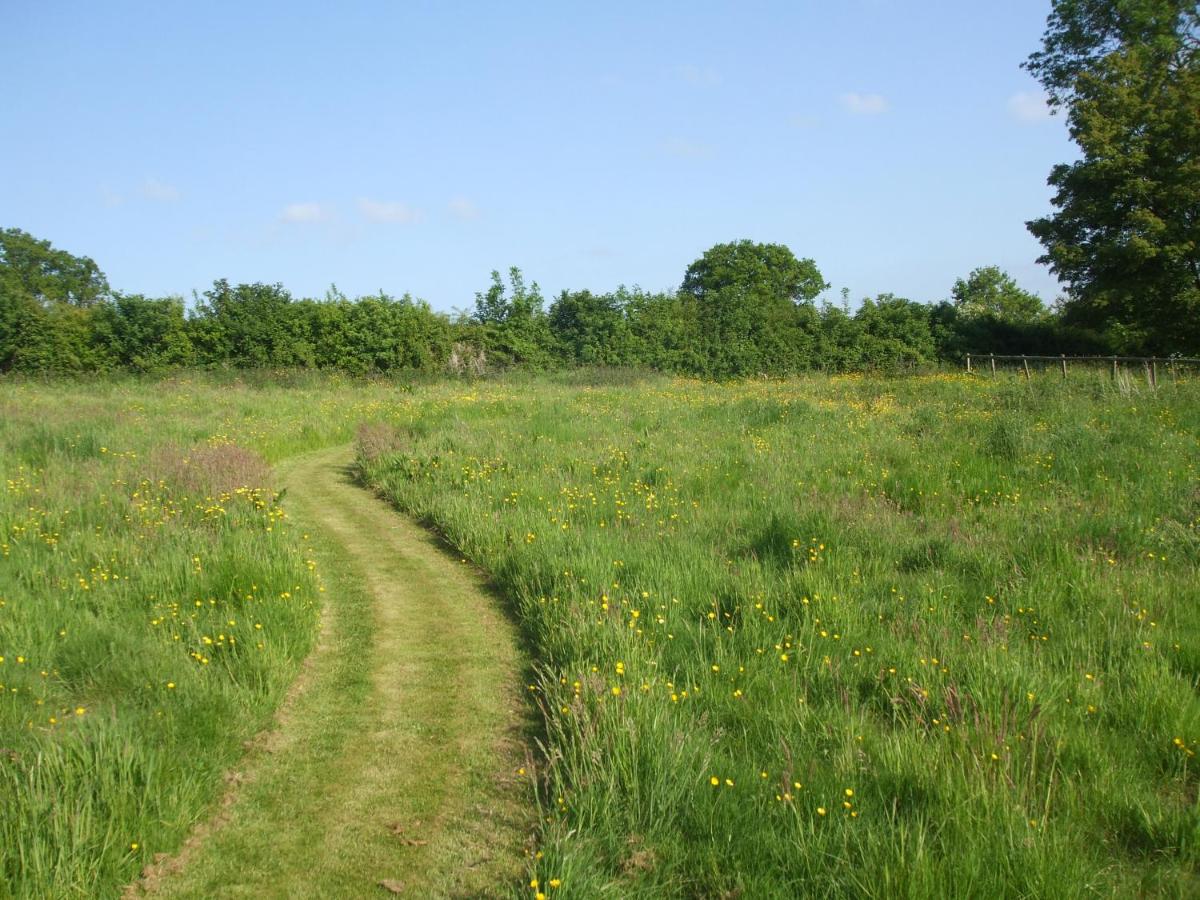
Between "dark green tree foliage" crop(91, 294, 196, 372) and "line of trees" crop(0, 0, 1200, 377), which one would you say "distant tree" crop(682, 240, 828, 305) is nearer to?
"line of trees" crop(0, 0, 1200, 377)

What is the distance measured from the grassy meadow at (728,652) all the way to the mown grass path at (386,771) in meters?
0.21

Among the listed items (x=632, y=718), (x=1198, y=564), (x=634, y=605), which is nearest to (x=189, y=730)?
(x=632, y=718)

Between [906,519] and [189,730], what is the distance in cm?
711

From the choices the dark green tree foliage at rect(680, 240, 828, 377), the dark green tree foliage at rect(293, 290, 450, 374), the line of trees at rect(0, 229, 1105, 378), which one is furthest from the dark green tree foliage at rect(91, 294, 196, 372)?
the dark green tree foliage at rect(680, 240, 828, 377)

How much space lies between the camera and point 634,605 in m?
6.79

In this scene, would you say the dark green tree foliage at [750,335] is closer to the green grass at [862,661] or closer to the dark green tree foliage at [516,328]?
the dark green tree foliage at [516,328]

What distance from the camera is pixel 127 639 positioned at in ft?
19.5

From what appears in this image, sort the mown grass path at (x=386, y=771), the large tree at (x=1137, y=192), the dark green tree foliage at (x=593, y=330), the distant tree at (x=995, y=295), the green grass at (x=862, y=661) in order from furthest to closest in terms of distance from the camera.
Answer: the distant tree at (x=995, y=295) → the dark green tree foliage at (x=593, y=330) → the large tree at (x=1137, y=192) → the mown grass path at (x=386, y=771) → the green grass at (x=862, y=661)

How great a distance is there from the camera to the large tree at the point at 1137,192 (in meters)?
28.8

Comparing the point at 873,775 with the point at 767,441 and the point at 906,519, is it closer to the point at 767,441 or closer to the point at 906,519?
the point at 906,519

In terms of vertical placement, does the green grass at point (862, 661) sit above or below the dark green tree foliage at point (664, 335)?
below

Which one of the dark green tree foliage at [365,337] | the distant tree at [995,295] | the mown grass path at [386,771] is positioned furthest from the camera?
the distant tree at [995,295]

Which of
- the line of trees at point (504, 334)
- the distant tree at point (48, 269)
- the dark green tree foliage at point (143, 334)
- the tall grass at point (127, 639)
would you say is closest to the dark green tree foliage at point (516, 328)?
the line of trees at point (504, 334)

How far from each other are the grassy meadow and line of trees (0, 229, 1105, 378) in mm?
19907
